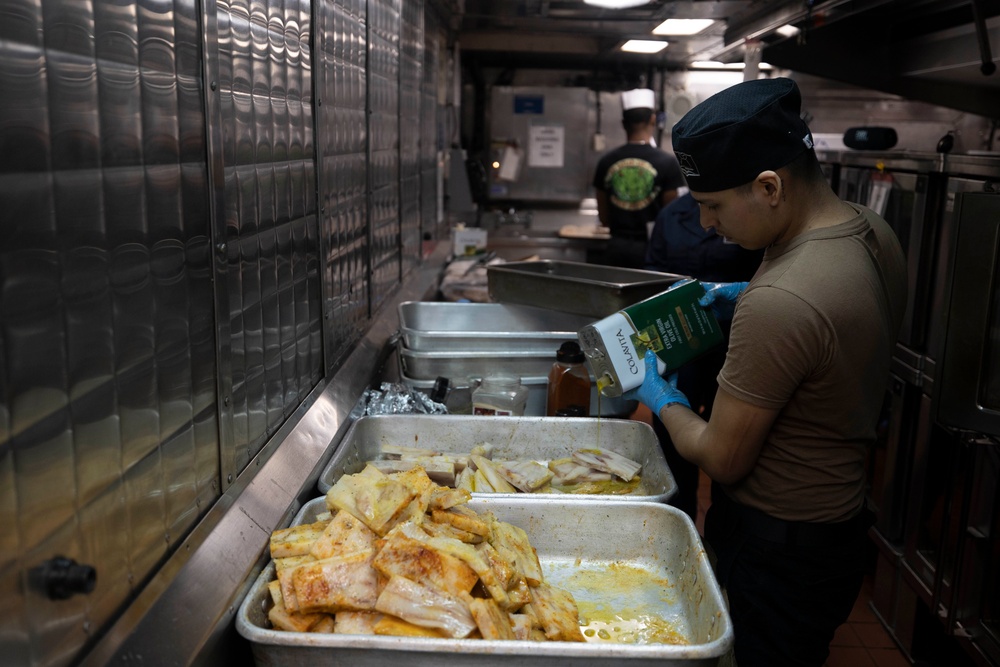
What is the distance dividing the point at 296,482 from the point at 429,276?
2977 mm

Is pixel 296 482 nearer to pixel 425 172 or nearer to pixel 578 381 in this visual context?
pixel 578 381

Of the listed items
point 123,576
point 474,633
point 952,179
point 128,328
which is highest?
point 952,179

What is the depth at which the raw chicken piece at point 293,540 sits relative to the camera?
1.53 metres

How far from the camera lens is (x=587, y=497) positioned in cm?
182

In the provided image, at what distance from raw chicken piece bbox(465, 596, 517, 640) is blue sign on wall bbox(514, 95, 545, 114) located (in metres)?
6.43

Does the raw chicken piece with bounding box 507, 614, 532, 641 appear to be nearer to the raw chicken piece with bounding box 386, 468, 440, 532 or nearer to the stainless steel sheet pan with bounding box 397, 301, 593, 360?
the raw chicken piece with bounding box 386, 468, 440, 532

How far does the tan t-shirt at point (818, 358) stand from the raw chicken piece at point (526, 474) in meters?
0.47

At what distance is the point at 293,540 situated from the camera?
1550 mm

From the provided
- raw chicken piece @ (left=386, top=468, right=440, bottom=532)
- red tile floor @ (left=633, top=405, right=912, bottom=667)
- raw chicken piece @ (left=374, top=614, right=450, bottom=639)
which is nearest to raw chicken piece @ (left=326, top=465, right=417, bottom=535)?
raw chicken piece @ (left=386, top=468, right=440, bottom=532)

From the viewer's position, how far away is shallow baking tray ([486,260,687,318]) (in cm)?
290

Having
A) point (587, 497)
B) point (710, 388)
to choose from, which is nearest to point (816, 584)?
point (587, 497)

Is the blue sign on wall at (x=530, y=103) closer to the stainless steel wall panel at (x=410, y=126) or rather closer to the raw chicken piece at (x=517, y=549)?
the stainless steel wall panel at (x=410, y=126)

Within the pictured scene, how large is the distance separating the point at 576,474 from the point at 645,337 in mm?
387

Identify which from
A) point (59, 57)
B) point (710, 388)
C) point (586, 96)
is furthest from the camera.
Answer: point (586, 96)
